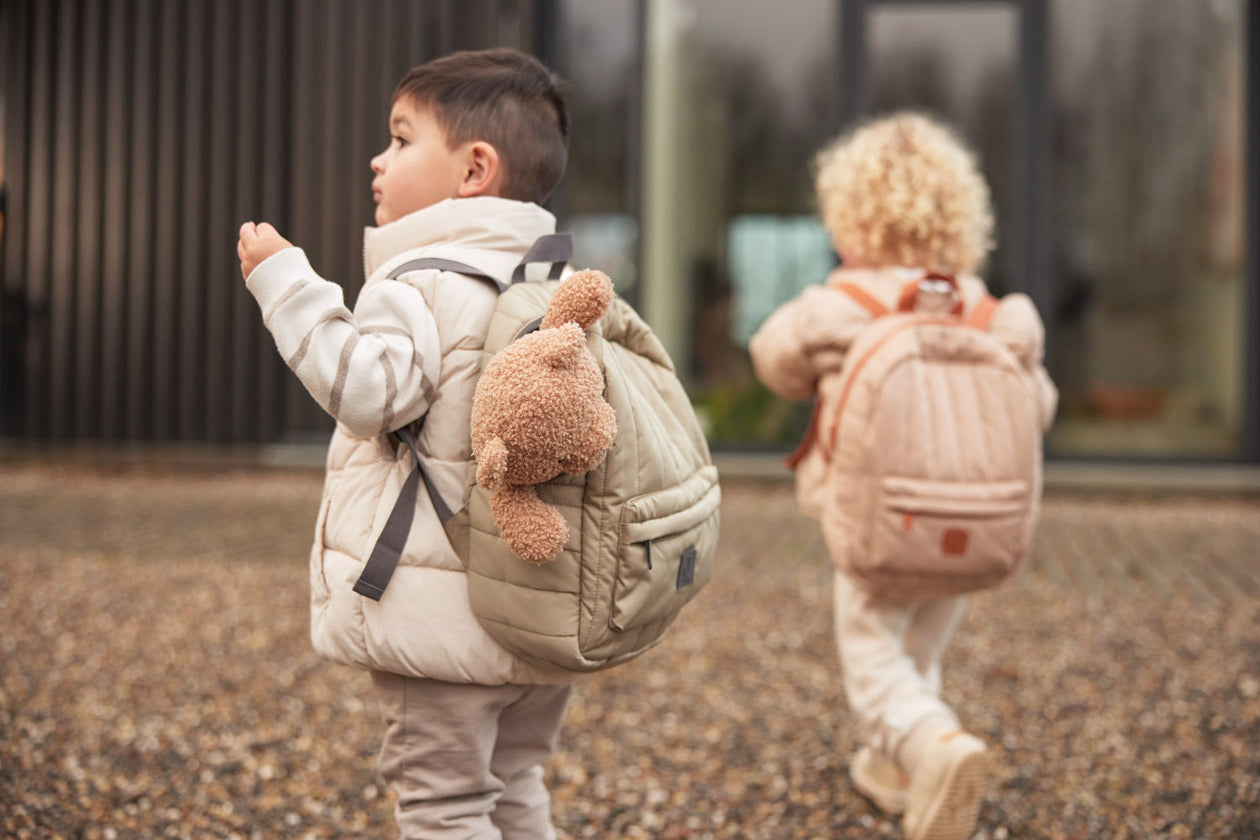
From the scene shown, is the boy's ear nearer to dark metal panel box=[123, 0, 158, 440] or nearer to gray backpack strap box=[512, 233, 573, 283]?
gray backpack strap box=[512, 233, 573, 283]

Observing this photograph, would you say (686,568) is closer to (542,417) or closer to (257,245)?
(542,417)

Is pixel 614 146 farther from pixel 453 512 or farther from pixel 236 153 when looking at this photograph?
pixel 453 512

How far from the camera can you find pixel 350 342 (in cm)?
159

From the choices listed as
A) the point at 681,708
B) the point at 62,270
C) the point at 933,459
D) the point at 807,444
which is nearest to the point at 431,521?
the point at 933,459

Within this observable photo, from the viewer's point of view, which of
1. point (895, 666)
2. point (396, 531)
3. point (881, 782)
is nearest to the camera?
point (396, 531)

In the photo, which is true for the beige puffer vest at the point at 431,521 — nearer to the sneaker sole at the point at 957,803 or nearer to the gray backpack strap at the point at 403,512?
the gray backpack strap at the point at 403,512

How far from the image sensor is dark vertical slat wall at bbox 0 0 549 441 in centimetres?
805

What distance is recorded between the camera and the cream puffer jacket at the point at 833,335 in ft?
8.25

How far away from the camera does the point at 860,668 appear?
2.60 metres

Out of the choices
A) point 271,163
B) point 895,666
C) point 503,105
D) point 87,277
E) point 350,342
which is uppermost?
point 271,163

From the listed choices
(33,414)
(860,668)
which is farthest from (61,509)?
(860,668)

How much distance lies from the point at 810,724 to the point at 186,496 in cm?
512

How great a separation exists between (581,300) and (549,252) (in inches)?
12.3

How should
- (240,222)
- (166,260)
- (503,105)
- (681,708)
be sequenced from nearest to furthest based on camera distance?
1. (503,105)
2. (681,708)
3. (240,222)
4. (166,260)
